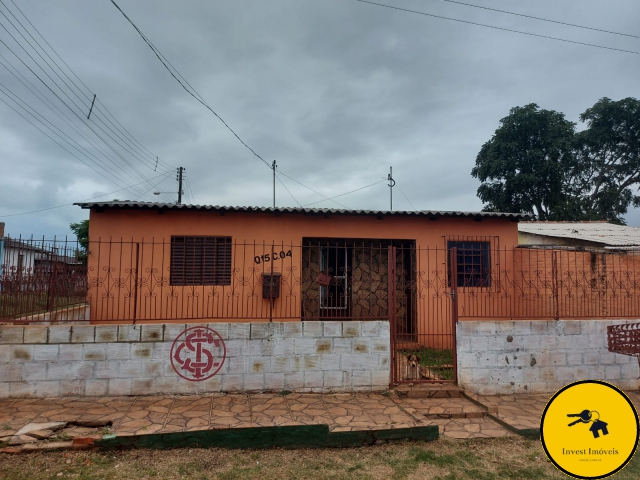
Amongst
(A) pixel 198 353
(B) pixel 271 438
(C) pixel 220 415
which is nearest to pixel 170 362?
(A) pixel 198 353

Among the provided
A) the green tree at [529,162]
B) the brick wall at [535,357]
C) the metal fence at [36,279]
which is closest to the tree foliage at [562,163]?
the green tree at [529,162]

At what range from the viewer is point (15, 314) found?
17.7ft

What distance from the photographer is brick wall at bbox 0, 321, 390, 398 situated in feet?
16.9

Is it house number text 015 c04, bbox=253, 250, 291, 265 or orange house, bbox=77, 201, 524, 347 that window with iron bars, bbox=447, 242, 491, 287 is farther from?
house number text 015 c04, bbox=253, 250, 291, 265

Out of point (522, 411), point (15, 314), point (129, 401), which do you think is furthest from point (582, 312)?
point (15, 314)

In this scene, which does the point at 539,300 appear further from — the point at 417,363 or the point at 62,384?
the point at 62,384

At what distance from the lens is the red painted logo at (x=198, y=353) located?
541cm

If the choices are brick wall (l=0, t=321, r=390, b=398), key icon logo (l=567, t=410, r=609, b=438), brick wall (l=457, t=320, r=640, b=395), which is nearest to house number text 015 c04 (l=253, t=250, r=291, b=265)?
brick wall (l=0, t=321, r=390, b=398)

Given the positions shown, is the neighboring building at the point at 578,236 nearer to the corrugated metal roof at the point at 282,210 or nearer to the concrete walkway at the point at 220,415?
the corrugated metal roof at the point at 282,210

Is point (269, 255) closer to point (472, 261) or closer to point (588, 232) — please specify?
point (472, 261)

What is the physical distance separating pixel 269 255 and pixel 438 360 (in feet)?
12.7

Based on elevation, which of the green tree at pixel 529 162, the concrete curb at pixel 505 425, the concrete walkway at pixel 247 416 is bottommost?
the concrete curb at pixel 505 425

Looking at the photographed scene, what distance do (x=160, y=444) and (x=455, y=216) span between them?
6980 millimetres

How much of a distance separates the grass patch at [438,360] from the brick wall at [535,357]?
18.7 inches
